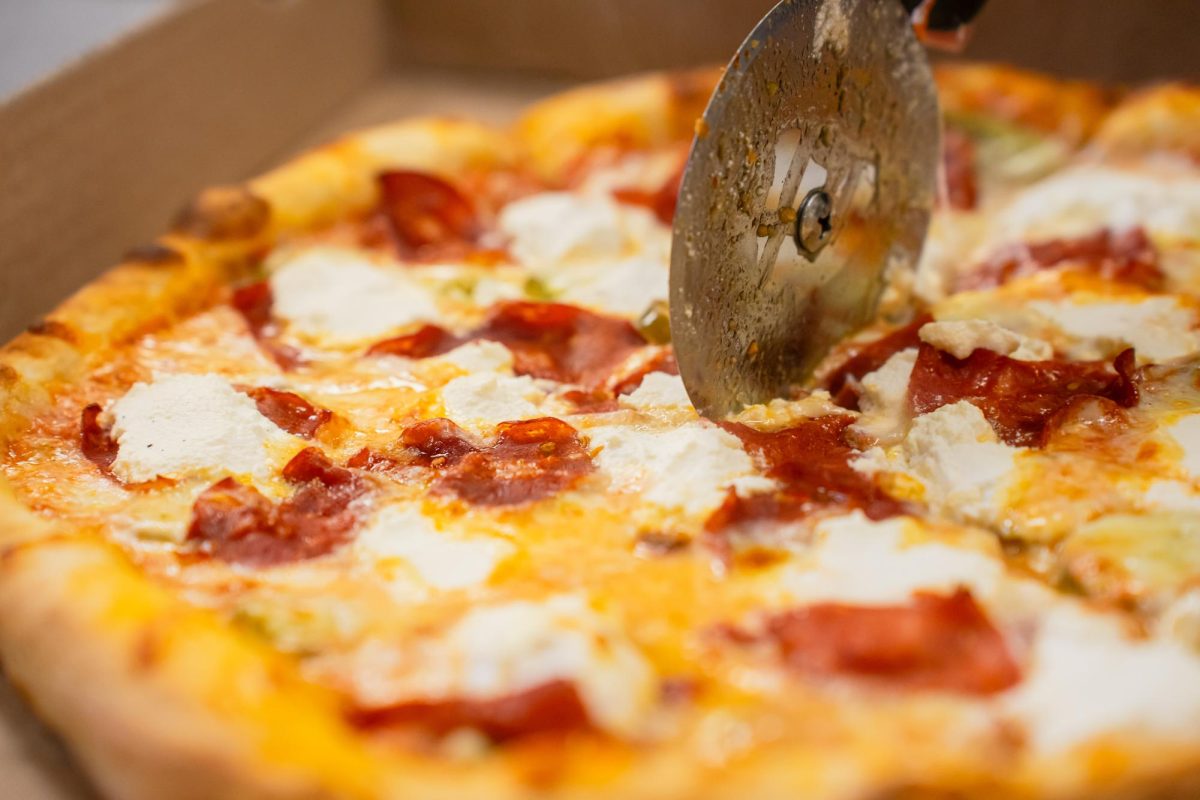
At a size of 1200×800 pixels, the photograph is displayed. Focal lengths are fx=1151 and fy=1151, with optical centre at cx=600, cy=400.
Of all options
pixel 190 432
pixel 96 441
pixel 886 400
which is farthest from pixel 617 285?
pixel 96 441

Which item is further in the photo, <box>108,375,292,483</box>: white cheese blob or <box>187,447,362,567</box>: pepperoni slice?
<box>108,375,292,483</box>: white cheese blob

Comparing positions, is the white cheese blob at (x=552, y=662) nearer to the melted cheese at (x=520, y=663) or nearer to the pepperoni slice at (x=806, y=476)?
the melted cheese at (x=520, y=663)

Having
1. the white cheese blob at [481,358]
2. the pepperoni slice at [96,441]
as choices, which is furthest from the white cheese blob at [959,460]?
the pepperoni slice at [96,441]

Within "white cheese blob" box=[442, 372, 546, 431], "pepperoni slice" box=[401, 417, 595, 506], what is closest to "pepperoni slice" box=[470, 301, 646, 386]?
"white cheese blob" box=[442, 372, 546, 431]

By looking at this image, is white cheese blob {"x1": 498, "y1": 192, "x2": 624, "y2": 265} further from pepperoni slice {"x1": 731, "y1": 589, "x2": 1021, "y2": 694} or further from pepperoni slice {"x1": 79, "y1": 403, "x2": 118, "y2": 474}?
pepperoni slice {"x1": 731, "y1": 589, "x2": 1021, "y2": 694}

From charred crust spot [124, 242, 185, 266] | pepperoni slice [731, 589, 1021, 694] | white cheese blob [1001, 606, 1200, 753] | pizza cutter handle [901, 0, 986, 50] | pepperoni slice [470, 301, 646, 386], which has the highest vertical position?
pizza cutter handle [901, 0, 986, 50]
